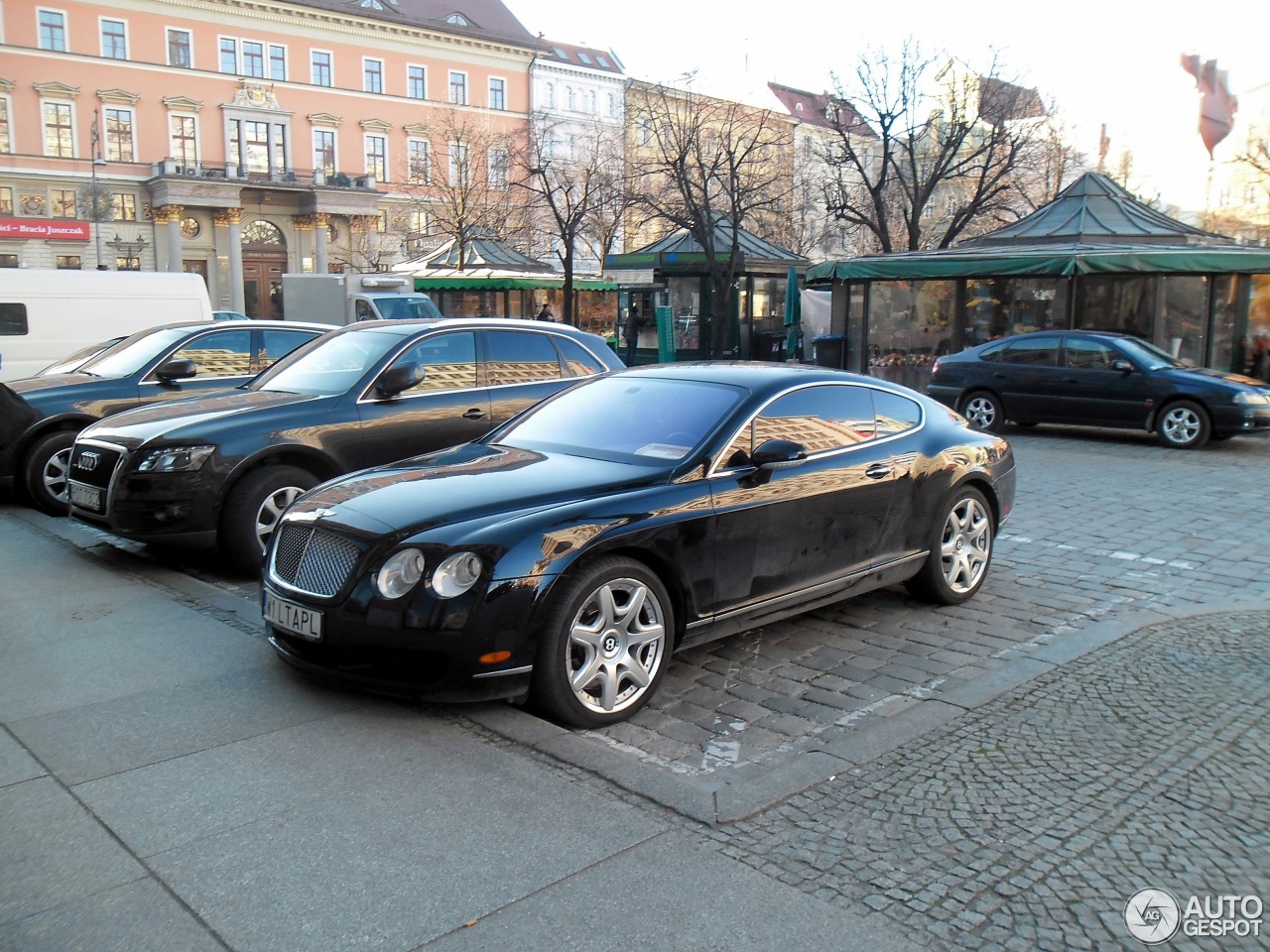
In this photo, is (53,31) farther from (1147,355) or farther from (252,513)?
(252,513)

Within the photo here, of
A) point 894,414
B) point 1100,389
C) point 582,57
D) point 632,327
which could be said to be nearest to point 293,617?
point 894,414

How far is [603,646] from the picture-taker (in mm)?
4594

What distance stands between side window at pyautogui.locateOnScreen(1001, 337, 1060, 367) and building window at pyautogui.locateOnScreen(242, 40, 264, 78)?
58970 mm

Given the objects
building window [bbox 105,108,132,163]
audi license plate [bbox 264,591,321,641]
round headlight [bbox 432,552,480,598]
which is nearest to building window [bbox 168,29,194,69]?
building window [bbox 105,108,132,163]

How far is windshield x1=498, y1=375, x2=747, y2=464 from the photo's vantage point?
536 cm

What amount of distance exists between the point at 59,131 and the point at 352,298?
41492 mm

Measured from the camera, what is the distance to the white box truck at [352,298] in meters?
25.1

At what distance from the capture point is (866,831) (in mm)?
3643

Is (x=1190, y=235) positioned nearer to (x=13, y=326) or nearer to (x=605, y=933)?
(x=13, y=326)

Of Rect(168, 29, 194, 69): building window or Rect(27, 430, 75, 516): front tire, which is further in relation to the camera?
Rect(168, 29, 194, 69): building window

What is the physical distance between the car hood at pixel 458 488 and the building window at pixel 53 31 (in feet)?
A: 207

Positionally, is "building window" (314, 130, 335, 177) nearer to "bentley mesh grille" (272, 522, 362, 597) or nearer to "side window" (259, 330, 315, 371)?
"side window" (259, 330, 315, 371)

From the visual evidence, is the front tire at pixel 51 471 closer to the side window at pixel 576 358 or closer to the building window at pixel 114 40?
the side window at pixel 576 358

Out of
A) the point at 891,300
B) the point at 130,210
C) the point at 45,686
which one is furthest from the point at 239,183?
the point at 45,686
